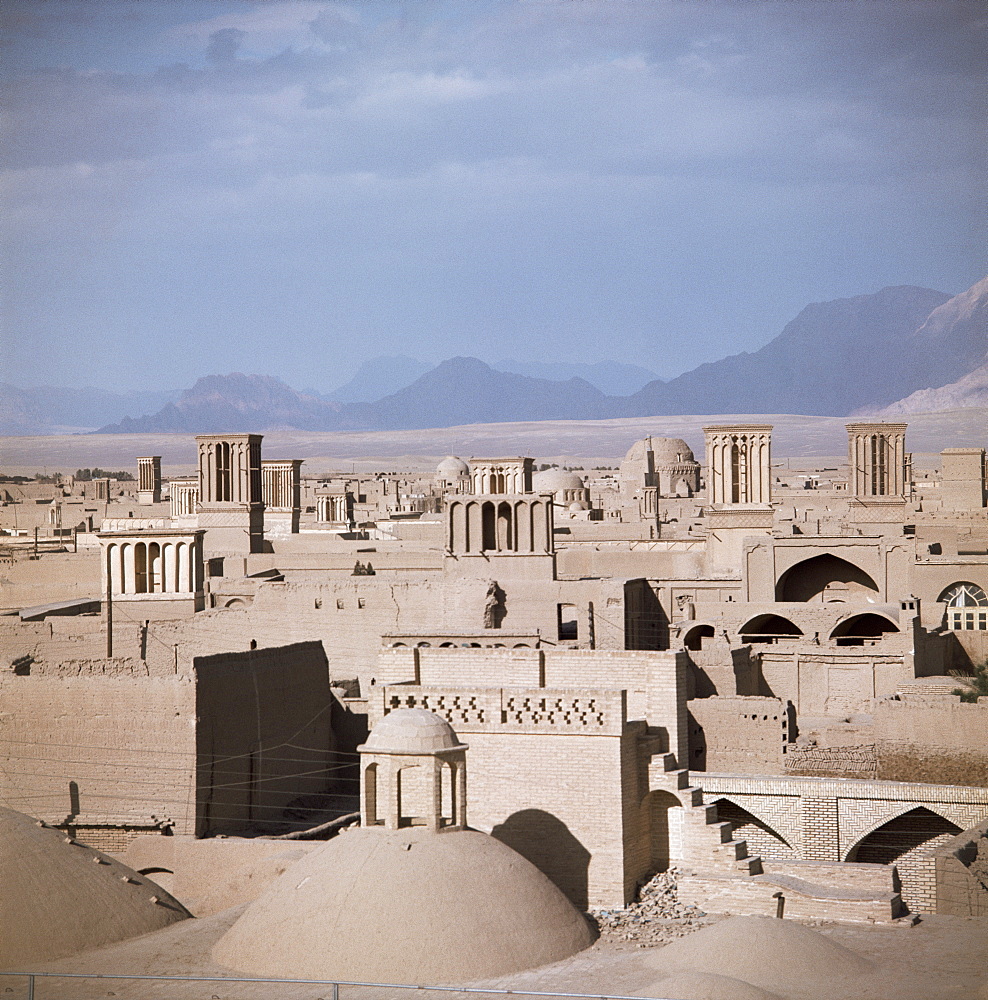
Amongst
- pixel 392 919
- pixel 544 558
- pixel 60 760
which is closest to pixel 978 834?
pixel 392 919

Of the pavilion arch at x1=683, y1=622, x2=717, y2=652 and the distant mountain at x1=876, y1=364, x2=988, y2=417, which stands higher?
the distant mountain at x1=876, y1=364, x2=988, y2=417

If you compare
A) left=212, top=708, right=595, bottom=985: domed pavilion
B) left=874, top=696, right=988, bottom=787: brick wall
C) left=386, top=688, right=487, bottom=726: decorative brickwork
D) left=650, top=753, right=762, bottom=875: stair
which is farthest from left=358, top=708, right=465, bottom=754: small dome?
left=874, top=696, right=988, bottom=787: brick wall

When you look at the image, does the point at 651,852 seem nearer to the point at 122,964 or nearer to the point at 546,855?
the point at 546,855

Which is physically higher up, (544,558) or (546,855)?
(544,558)

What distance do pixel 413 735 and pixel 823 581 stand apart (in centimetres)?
2072

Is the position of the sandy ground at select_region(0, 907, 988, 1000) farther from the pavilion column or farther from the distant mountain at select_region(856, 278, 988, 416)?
the distant mountain at select_region(856, 278, 988, 416)

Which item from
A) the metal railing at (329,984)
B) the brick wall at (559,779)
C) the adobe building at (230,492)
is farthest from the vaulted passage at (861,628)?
the metal railing at (329,984)

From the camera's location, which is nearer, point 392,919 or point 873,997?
point 873,997

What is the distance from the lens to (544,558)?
3014 centimetres

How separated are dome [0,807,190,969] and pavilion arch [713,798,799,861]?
22.8ft

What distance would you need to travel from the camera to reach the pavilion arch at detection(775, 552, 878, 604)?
Result: 34.0m

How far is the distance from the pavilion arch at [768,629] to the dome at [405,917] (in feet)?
50.3

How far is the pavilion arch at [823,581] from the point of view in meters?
34.0

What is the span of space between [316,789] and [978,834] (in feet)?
29.6
